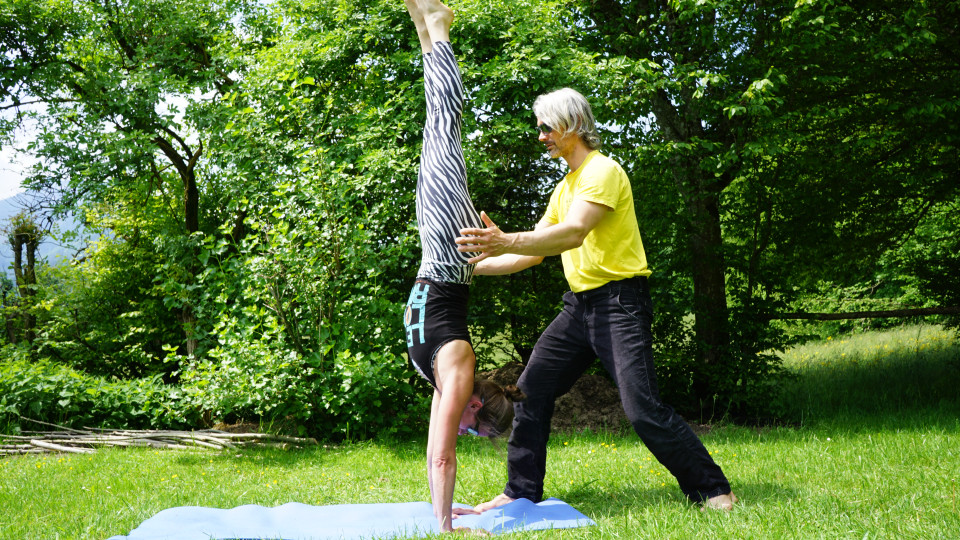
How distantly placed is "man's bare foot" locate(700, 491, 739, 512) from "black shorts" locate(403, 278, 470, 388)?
1309mm

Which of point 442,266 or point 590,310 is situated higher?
point 442,266

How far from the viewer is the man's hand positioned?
2881mm

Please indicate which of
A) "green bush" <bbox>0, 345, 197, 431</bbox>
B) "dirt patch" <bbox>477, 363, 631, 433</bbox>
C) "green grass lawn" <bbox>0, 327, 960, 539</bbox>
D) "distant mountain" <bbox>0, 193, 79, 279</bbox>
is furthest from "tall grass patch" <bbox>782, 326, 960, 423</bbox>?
"distant mountain" <bbox>0, 193, 79, 279</bbox>

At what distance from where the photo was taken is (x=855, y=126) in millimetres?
8891

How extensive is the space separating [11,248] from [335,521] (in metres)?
15.6

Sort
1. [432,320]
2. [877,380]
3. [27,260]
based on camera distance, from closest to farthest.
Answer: [432,320], [877,380], [27,260]

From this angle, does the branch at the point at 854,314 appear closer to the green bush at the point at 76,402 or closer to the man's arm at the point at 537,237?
the man's arm at the point at 537,237

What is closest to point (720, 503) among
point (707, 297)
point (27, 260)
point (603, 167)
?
point (603, 167)

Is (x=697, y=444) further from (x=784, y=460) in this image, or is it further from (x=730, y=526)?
(x=784, y=460)

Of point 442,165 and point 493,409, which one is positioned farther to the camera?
point 493,409

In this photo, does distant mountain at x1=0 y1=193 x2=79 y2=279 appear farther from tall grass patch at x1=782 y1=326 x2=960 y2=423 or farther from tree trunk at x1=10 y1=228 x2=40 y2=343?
tall grass patch at x1=782 y1=326 x2=960 y2=423

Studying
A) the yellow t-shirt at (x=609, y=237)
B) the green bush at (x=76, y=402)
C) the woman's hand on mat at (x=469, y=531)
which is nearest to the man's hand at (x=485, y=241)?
the yellow t-shirt at (x=609, y=237)

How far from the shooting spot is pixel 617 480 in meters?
4.26

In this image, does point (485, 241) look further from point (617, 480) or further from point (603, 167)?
point (617, 480)
